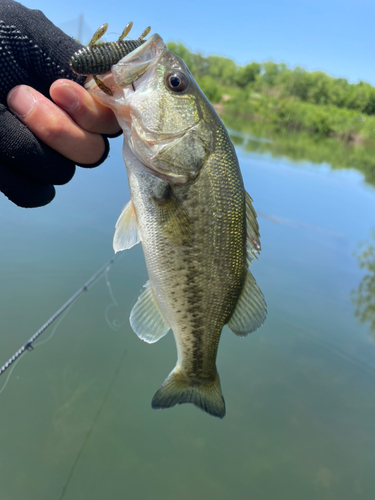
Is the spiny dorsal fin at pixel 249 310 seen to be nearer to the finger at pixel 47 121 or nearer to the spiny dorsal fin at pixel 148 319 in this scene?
the spiny dorsal fin at pixel 148 319

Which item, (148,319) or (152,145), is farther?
(148,319)

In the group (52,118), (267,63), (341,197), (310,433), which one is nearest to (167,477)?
(310,433)

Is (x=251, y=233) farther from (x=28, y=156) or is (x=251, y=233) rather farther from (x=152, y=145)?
(x=28, y=156)

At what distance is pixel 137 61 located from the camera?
138 cm

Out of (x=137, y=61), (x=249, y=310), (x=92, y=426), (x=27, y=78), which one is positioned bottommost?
(x=92, y=426)

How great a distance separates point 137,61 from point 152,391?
3744 millimetres

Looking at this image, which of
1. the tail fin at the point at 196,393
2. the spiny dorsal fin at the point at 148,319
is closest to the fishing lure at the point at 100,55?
the spiny dorsal fin at the point at 148,319

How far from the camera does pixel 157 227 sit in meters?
1.52

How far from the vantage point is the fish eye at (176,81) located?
4.85 feet

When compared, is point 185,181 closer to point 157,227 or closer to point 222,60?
point 157,227

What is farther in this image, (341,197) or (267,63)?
(267,63)

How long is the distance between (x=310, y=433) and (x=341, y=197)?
1010 cm

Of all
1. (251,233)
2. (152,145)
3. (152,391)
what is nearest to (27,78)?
(152,145)

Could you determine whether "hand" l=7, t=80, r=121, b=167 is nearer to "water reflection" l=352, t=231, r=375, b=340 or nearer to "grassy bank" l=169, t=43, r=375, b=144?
"water reflection" l=352, t=231, r=375, b=340
